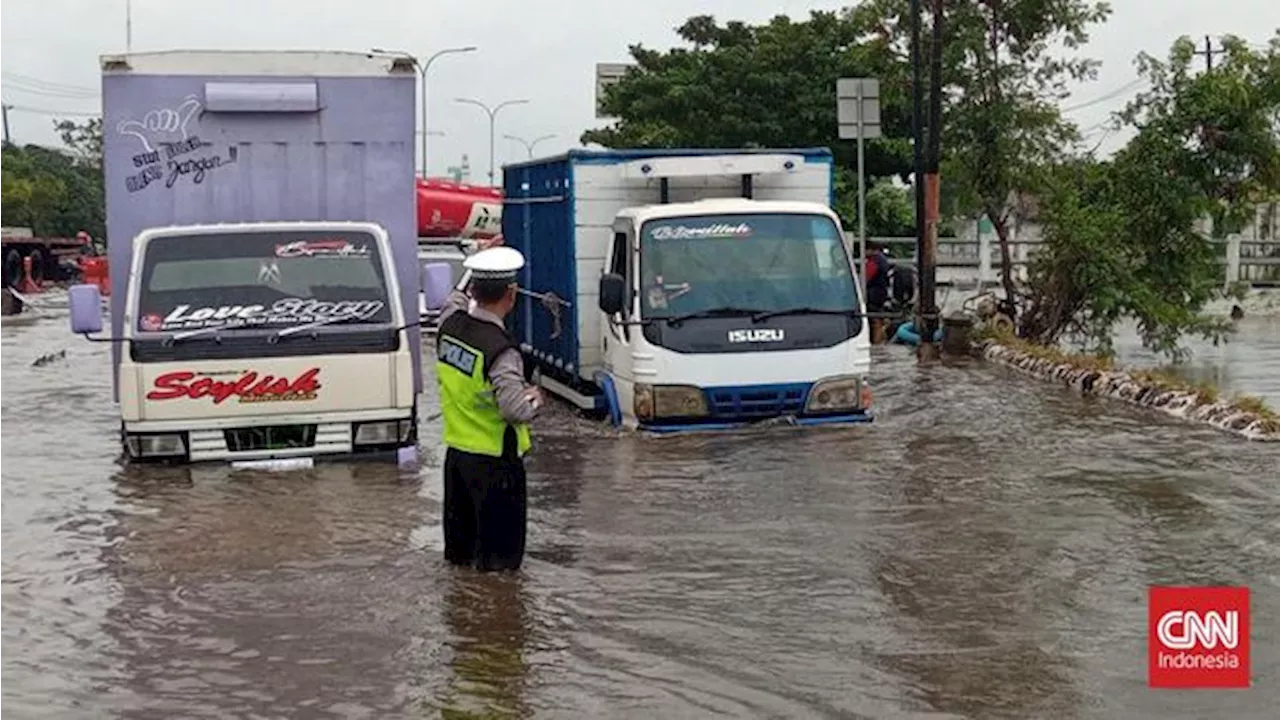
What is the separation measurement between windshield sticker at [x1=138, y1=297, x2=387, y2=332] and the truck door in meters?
2.51

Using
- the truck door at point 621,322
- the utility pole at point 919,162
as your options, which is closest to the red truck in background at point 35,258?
the utility pole at point 919,162

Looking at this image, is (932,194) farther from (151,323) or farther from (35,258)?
(35,258)

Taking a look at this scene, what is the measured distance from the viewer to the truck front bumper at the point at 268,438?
10.8 m

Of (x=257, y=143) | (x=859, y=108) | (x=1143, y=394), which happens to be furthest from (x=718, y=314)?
(x=859, y=108)

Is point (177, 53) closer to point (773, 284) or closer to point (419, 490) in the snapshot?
point (419, 490)

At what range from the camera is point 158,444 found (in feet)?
35.4

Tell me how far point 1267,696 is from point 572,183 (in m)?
9.28

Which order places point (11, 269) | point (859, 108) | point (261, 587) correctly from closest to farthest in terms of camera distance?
point (261, 587), point (859, 108), point (11, 269)

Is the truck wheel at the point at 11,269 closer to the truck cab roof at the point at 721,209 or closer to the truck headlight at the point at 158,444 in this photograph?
the truck cab roof at the point at 721,209

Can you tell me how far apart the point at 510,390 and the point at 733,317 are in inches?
228

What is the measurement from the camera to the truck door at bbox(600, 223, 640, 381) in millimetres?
13109

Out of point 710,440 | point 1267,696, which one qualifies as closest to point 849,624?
point 1267,696

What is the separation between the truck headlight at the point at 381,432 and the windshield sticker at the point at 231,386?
48 cm

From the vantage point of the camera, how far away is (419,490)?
10625mm
